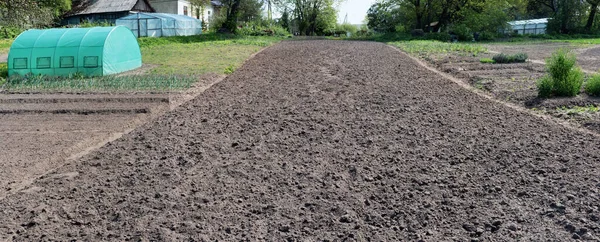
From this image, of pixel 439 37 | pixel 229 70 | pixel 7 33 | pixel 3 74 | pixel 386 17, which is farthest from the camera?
pixel 386 17

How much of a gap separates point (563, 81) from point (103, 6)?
42152mm

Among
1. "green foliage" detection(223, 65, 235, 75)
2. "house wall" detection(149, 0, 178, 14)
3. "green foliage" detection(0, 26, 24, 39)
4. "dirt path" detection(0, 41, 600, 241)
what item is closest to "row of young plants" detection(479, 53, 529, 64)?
"dirt path" detection(0, 41, 600, 241)

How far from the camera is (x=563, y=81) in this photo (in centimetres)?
947

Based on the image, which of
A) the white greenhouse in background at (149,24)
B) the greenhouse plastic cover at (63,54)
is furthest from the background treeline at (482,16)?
the greenhouse plastic cover at (63,54)

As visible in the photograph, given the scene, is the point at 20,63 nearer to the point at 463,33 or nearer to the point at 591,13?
the point at 463,33

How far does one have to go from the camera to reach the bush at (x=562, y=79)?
946 cm

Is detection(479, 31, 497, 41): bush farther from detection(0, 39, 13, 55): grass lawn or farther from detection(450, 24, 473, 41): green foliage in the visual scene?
detection(0, 39, 13, 55): grass lawn

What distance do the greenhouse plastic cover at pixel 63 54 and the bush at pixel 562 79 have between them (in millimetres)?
12007

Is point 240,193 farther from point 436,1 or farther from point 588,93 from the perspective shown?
point 436,1

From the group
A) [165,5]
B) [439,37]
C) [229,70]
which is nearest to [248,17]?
[165,5]

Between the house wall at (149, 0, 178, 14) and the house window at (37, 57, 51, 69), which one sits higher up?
the house wall at (149, 0, 178, 14)

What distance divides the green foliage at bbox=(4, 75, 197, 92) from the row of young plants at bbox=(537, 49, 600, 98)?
8425 mm

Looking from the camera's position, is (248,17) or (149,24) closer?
(149,24)

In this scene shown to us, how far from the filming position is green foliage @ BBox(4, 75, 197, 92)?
1168 centimetres
